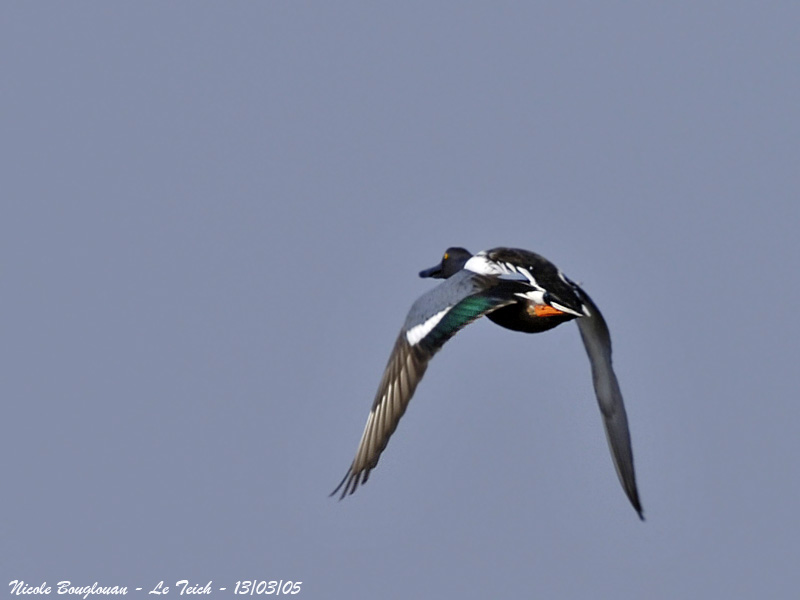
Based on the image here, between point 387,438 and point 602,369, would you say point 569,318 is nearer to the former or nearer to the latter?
point 602,369

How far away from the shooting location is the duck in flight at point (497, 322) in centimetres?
1045

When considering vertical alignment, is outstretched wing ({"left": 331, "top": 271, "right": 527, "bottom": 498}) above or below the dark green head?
below

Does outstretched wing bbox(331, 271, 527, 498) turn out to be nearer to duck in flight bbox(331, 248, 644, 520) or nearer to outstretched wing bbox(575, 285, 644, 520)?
duck in flight bbox(331, 248, 644, 520)

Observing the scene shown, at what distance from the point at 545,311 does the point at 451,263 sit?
2.41m

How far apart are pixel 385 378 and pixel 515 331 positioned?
65.4 inches

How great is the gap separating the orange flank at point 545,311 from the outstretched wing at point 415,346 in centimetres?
23

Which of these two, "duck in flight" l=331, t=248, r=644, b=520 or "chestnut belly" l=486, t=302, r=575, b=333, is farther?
"chestnut belly" l=486, t=302, r=575, b=333

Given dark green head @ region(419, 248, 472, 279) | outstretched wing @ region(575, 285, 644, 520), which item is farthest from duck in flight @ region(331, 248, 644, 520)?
dark green head @ region(419, 248, 472, 279)

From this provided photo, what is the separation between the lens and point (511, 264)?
1193cm

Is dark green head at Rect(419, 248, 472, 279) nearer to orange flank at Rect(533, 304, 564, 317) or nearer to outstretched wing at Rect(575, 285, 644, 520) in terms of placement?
outstretched wing at Rect(575, 285, 644, 520)

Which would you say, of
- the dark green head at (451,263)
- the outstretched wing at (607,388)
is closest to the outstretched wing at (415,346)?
the outstretched wing at (607,388)

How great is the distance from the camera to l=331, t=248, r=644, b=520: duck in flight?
10.4 metres

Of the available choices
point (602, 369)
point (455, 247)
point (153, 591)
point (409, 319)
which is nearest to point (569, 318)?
point (602, 369)

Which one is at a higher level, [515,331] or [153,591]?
[515,331]
